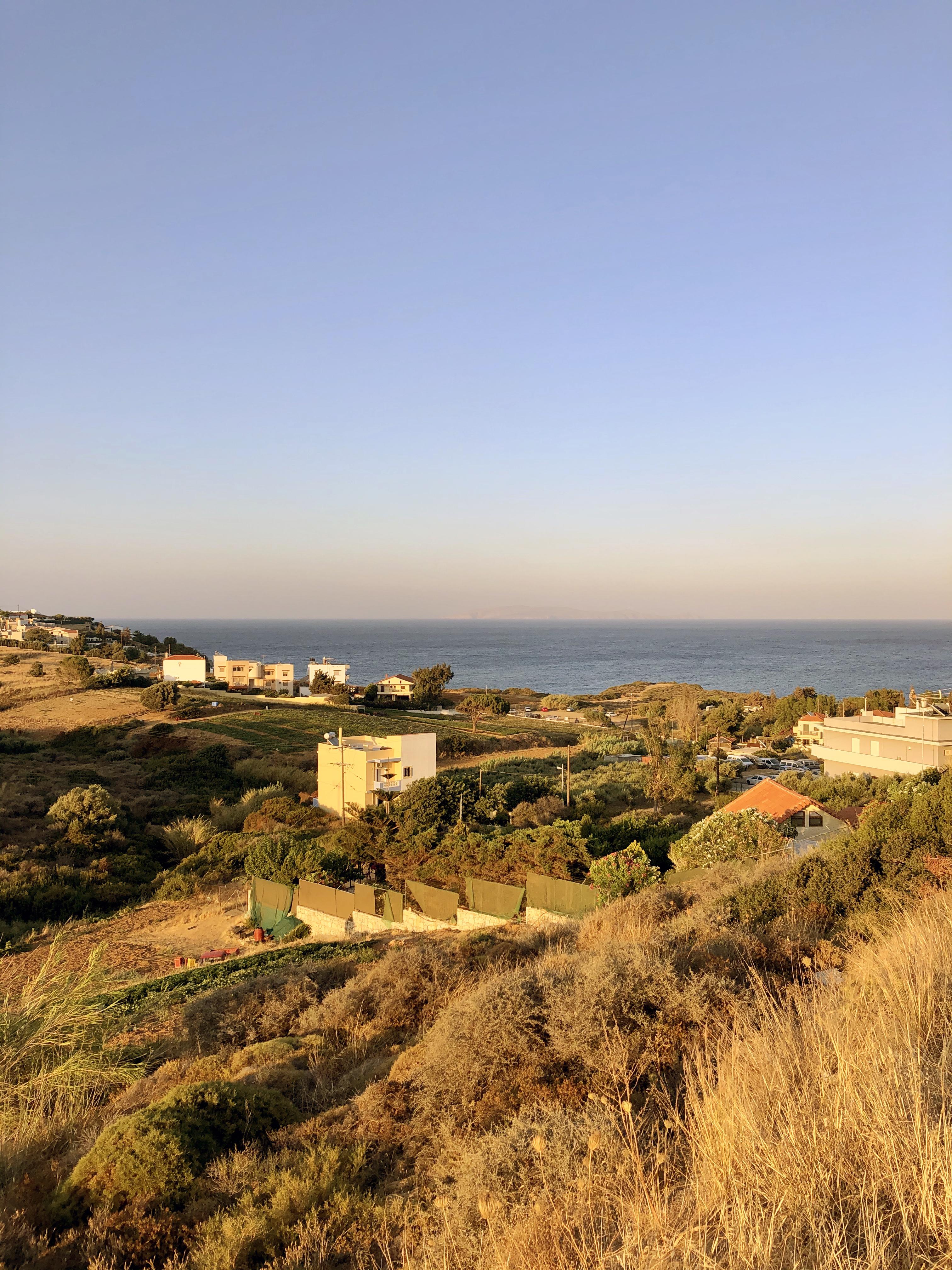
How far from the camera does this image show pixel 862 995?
14.3 ft

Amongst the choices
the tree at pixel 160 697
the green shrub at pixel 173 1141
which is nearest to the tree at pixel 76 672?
the tree at pixel 160 697

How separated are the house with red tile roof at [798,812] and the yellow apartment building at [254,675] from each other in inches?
2129

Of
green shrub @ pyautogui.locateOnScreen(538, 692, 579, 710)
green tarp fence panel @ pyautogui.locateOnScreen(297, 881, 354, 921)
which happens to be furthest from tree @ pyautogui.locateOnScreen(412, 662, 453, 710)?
green tarp fence panel @ pyautogui.locateOnScreen(297, 881, 354, 921)

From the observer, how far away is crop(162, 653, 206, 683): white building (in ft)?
224

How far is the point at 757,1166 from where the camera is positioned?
9.58 feet

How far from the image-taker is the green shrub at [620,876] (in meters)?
14.4

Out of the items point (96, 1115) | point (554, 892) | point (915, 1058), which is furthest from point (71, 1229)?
point (554, 892)

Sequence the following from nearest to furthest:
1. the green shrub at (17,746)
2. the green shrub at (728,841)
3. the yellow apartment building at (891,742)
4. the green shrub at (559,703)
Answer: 1. the green shrub at (728,841)
2. the yellow apartment building at (891,742)
3. the green shrub at (17,746)
4. the green shrub at (559,703)

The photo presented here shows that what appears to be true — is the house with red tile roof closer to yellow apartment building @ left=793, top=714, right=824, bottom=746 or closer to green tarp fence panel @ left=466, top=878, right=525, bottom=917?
green tarp fence panel @ left=466, top=878, right=525, bottom=917

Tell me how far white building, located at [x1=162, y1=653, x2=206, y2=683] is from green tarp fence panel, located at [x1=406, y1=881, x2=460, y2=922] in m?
55.5

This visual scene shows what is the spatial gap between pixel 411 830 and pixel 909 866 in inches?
529

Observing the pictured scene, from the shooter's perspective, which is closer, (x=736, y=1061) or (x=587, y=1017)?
(x=736, y=1061)

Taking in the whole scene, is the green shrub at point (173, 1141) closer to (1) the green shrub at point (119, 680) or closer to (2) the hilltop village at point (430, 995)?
(2) the hilltop village at point (430, 995)

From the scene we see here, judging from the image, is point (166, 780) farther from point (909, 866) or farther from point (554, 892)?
point (909, 866)
